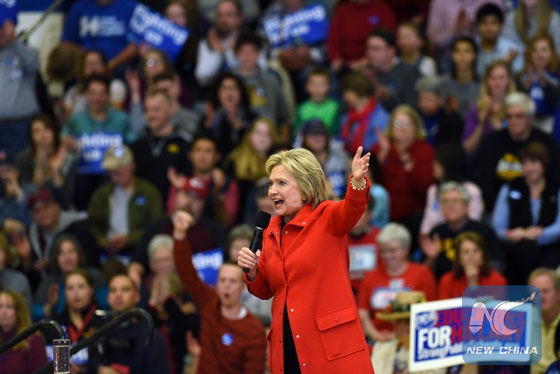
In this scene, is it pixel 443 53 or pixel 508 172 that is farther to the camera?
pixel 443 53

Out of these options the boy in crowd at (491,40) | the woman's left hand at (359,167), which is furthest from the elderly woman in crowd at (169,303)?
the boy in crowd at (491,40)

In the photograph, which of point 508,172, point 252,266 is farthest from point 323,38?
point 252,266

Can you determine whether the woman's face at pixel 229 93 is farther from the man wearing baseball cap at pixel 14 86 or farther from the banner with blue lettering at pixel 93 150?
the man wearing baseball cap at pixel 14 86

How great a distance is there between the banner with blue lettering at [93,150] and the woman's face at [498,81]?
145 inches

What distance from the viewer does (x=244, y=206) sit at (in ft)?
38.2

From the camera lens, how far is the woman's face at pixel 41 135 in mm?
11977

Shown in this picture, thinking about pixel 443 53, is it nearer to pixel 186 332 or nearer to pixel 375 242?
pixel 375 242

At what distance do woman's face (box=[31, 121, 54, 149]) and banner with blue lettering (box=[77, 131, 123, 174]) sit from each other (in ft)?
1.02

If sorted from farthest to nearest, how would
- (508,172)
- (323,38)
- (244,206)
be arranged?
(323,38) < (244,206) < (508,172)

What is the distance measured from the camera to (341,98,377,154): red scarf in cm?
1199

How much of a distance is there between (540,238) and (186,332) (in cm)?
308

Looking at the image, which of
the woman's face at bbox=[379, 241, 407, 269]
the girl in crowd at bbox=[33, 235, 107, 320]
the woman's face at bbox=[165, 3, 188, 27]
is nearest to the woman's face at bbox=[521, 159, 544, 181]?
the woman's face at bbox=[379, 241, 407, 269]

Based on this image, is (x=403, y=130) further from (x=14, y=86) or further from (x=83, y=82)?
(x=14, y=86)

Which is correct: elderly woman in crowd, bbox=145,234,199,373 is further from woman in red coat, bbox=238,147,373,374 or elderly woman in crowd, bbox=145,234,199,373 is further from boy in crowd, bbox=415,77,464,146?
woman in red coat, bbox=238,147,373,374
